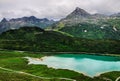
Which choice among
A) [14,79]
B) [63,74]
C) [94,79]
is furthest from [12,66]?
[94,79]

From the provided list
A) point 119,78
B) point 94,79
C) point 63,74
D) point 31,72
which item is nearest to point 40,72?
point 31,72

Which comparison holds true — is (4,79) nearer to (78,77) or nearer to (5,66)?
(78,77)

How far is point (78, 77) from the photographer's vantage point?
457ft

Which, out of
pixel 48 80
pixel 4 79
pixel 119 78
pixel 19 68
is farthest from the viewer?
pixel 19 68

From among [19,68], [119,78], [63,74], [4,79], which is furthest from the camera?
[19,68]

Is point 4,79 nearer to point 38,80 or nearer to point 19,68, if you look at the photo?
point 38,80

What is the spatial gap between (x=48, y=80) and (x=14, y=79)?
18372 mm

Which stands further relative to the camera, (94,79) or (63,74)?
(63,74)

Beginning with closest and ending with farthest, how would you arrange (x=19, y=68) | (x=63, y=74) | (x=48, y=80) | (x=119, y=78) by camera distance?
1. (x=48, y=80)
2. (x=119, y=78)
3. (x=63, y=74)
4. (x=19, y=68)

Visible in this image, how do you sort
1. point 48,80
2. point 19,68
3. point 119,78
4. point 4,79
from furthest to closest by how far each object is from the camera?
point 19,68 → point 119,78 → point 48,80 → point 4,79

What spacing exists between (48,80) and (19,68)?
53.4 m

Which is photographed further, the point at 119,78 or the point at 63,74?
the point at 63,74

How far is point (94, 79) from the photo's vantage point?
13375cm

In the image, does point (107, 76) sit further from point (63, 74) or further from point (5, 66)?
point (5, 66)
